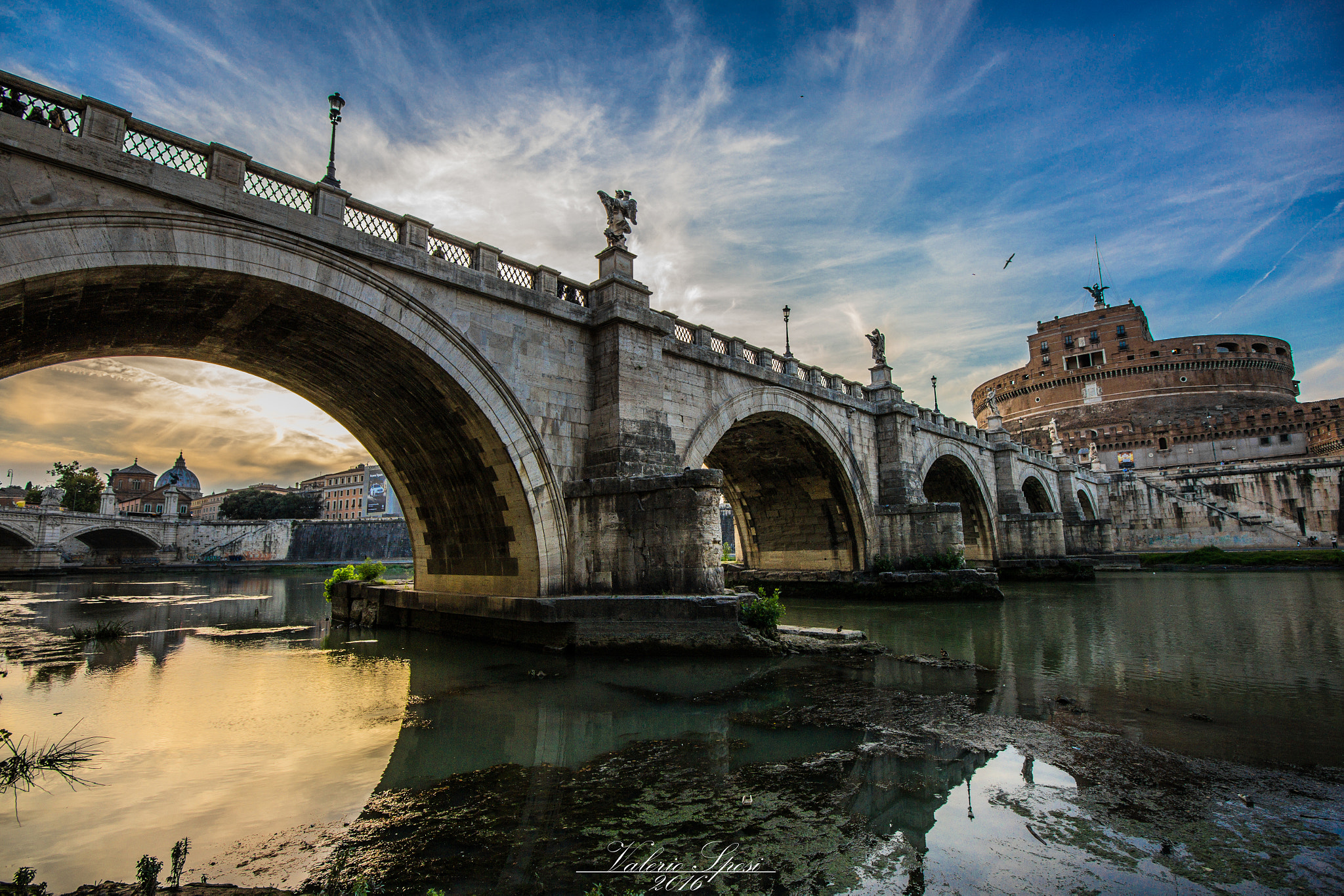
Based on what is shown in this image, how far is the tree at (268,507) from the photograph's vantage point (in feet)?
240

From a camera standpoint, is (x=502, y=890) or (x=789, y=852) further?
(x=789, y=852)

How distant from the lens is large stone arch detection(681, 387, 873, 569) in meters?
18.0

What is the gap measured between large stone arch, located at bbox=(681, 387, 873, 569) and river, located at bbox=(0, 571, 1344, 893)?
6.24 metres

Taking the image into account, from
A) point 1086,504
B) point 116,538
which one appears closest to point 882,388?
point 1086,504

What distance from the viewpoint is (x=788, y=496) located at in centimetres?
2108

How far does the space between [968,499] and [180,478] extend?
111 metres

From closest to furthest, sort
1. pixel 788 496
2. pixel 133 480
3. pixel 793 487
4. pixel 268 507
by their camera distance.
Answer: pixel 793 487, pixel 788 496, pixel 268 507, pixel 133 480

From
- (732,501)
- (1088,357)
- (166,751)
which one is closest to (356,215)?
(166,751)

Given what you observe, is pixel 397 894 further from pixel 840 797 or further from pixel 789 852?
pixel 840 797

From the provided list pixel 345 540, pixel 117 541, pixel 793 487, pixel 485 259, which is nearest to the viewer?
pixel 485 259

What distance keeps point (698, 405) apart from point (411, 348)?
6.42 metres

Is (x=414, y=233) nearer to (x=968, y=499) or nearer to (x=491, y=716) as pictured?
(x=491, y=716)

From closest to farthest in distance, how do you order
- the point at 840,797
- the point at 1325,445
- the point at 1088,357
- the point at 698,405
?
the point at 840,797 < the point at 698,405 < the point at 1325,445 < the point at 1088,357

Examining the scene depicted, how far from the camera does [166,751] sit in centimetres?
550
